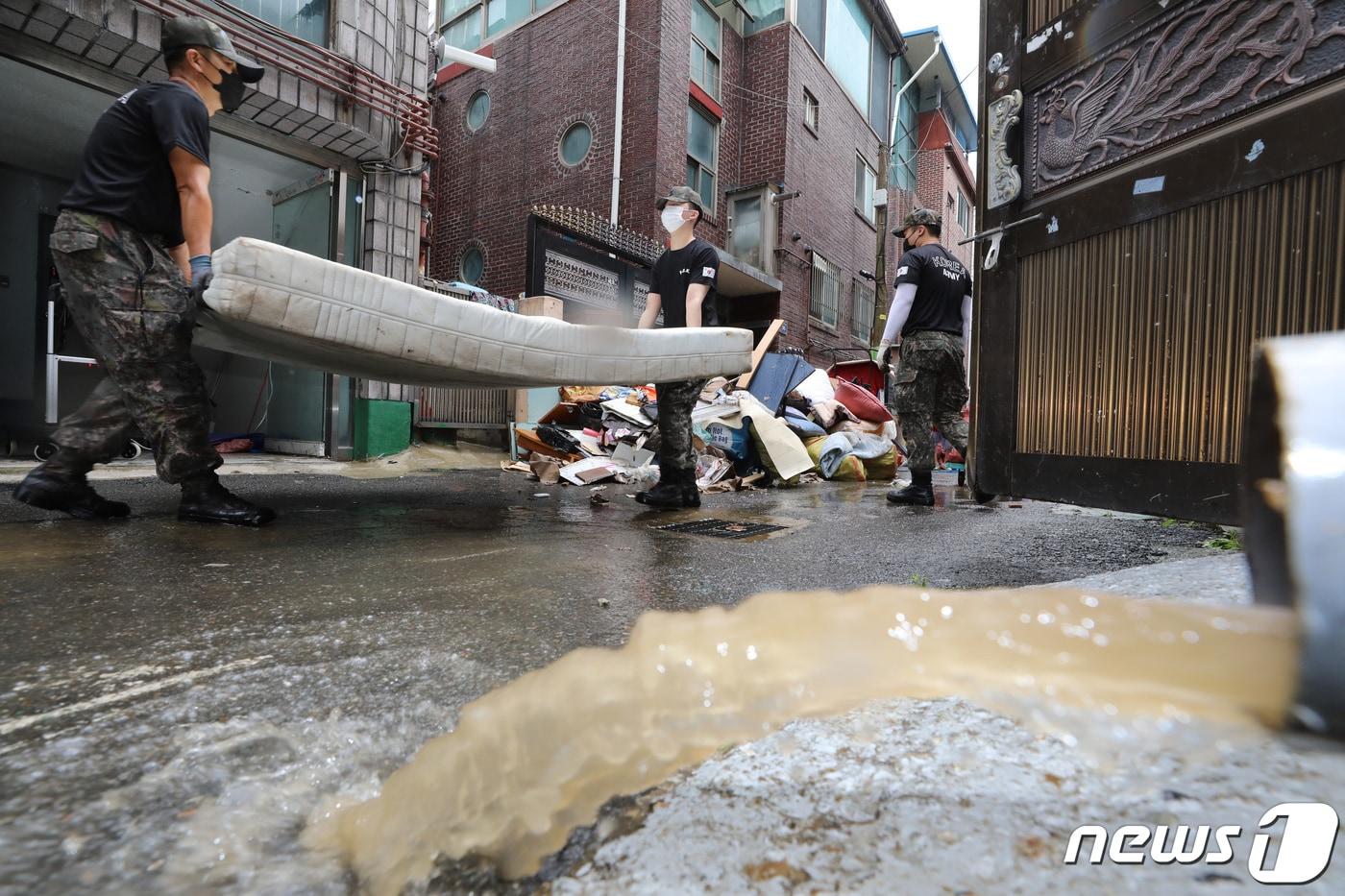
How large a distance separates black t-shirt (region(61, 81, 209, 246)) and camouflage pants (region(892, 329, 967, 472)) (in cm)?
386

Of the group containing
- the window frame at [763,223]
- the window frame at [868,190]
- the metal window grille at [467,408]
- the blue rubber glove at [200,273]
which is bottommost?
the metal window grille at [467,408]

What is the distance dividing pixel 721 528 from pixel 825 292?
12.3 metres

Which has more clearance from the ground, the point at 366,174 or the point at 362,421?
the point at 366,174

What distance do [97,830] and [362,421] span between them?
5984 millimetres

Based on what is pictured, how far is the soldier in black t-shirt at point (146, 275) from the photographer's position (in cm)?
227

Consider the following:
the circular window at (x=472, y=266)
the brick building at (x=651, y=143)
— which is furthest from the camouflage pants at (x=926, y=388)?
the circular window at (x=472, y=266)

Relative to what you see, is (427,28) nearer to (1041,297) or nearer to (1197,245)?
(1041,297)

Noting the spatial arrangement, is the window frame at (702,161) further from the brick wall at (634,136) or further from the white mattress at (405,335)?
the white mattress at (405,335)

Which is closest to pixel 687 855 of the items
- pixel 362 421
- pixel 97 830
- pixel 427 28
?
pixel 97 830

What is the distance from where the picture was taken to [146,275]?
235 cm

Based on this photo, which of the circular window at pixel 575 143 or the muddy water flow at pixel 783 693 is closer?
the muddy water flow at pixel 783 693

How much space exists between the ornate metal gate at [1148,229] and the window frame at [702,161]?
914 centimetres

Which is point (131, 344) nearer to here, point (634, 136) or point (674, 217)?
point (674, 217)

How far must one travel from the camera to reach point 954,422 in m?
4.48
